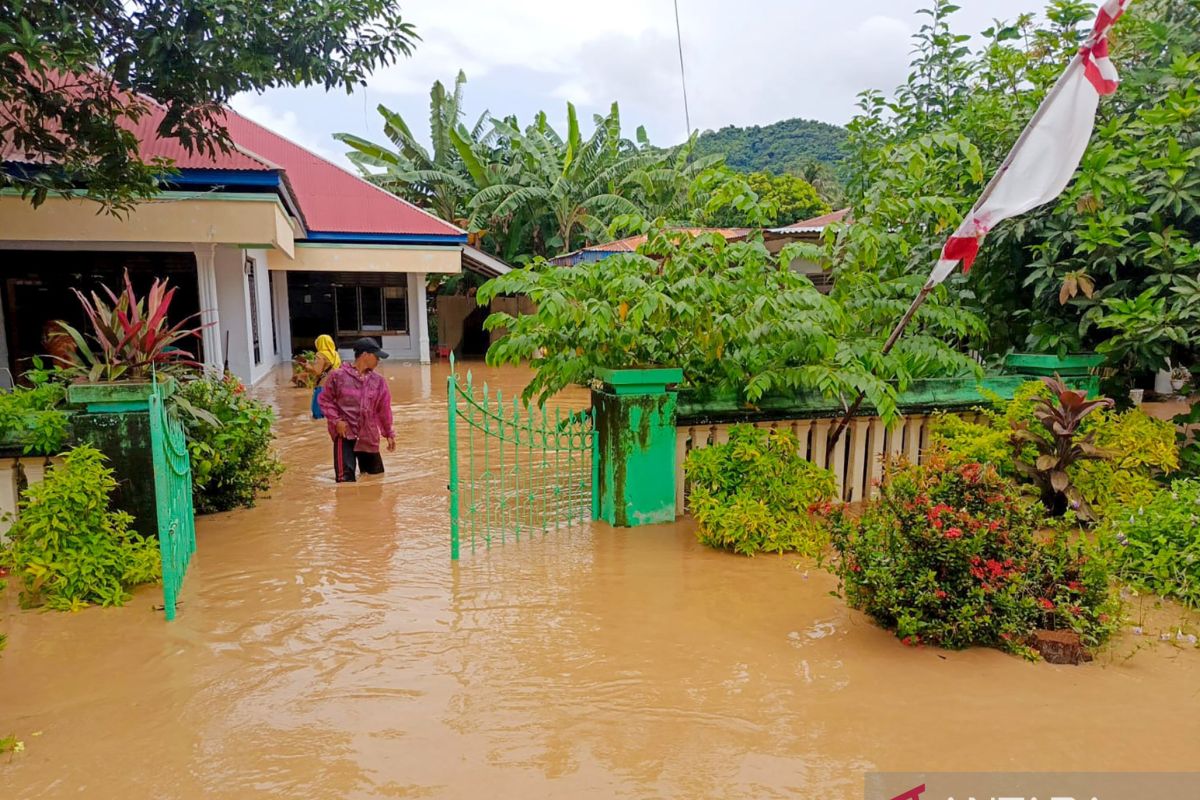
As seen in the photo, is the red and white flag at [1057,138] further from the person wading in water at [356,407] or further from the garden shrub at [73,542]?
the garden shrub at [73,542]

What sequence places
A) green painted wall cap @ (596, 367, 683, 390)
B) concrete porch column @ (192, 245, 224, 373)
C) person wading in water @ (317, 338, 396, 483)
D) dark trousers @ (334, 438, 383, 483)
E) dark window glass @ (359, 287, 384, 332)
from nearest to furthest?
green painted wall cap @ (596, 367, 683, 390)
person wading in water @ (317, 338, 396, 483)
dark trousers @ (334, 438, 383, 483)
concrete porch column @ (192, 245, 224, 373)
dark window glass @ (359, 287, 384, 332)

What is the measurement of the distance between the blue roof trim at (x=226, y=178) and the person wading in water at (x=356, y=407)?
15.3 ft

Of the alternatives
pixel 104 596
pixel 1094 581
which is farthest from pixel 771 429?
pixel 104 596

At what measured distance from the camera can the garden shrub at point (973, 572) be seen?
3.96 meters

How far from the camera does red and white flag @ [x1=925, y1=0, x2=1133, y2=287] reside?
461 cm

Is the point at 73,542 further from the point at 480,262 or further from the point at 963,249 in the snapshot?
the point at 480,262

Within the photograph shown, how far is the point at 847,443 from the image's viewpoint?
678 centimetres

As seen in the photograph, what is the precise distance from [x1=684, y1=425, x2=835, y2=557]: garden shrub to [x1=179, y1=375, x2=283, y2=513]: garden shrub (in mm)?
3629

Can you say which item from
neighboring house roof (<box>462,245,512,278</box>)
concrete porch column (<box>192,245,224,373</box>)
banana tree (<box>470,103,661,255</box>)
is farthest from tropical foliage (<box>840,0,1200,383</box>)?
banana tree (<box>470,103,661,255</box>)

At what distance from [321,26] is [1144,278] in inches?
284

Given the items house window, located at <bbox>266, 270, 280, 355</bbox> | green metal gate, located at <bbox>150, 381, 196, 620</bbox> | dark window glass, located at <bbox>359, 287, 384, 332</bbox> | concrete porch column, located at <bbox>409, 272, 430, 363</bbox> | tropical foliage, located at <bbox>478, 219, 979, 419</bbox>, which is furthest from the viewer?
dark window glass, located at <bbox>359, 287, 384, 332</bbox>

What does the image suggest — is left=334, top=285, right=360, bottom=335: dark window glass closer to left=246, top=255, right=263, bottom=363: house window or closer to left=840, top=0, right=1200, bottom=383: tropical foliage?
left=246, top=255, right=263, bottom=363: house window

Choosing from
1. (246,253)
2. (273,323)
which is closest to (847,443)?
(246,253)

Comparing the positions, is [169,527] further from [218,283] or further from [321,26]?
[218,283]
